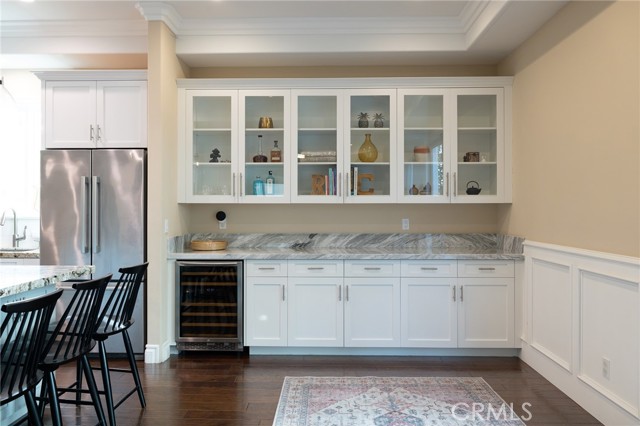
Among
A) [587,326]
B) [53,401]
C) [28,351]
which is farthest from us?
[587,326]

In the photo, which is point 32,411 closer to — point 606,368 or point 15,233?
point 606,368

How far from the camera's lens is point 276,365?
331cm

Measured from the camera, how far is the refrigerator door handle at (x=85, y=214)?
338 centimetres

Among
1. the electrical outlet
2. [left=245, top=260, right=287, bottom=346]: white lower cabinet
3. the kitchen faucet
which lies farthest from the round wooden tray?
the electrical outlet

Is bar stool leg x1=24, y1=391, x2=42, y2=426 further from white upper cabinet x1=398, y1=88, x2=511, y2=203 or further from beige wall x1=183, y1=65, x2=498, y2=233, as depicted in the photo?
Answer: white upper cabinet x1=398, y1=88, x2=511, y2=203

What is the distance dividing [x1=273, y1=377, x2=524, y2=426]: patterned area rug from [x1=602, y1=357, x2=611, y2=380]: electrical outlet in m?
0.58

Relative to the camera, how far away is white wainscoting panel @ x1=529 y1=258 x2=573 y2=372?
2.76 meters

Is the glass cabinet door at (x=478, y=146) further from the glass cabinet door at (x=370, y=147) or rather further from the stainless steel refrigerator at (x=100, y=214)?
the stainless steel refrigerator at (x=100, y=214)

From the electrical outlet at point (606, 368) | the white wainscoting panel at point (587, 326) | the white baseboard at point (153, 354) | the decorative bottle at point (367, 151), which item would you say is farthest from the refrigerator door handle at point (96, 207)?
the electrical outlet at point (606, 368)

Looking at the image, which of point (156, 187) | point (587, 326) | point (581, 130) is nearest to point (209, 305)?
point (156, 187)

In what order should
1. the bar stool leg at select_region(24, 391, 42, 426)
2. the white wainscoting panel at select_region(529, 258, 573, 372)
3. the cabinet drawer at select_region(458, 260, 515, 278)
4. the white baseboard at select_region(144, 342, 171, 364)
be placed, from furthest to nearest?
the cabinet drawer at select_region(458, 260, 515, 278) → the white baseboard at select_region(144, 342, 171, 364) → the white wainscoting panel at select_region(529, 258, 573, 372) → the bar stool leg at select_region(24, 391, 42, 426)

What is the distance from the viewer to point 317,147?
12.9 feet

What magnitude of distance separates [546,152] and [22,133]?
5.44m

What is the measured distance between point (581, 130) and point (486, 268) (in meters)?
1.35
